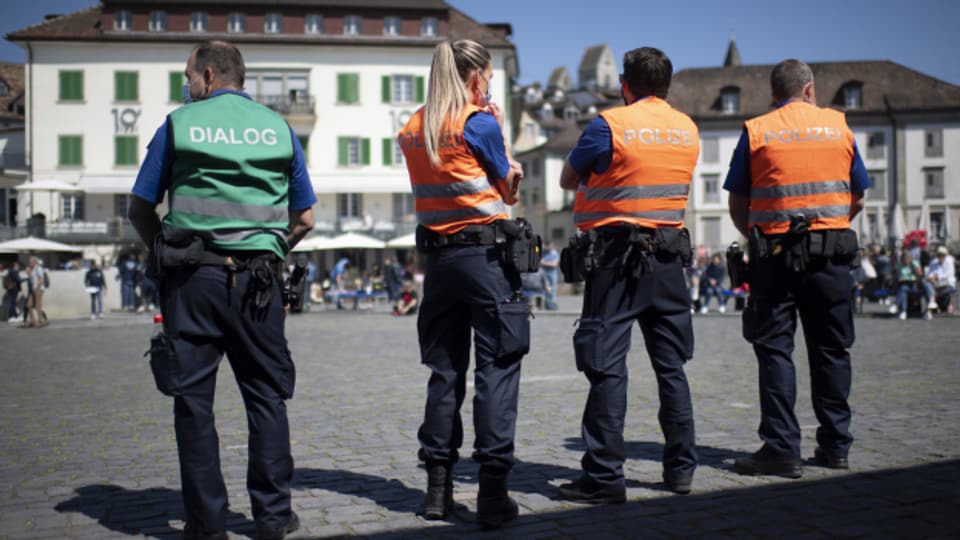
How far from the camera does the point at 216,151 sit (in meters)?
3.97

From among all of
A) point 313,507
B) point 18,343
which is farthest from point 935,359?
point 18,343

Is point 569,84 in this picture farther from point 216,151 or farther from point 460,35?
point 216,151

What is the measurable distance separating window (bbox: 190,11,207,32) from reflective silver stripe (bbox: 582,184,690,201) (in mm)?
48687

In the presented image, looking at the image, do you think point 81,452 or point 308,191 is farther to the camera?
point 81,452

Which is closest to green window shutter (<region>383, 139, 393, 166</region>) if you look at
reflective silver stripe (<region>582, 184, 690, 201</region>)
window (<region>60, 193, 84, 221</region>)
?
window (<region>60, 193, 84, 221</region>)

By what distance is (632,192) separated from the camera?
474 centimetres

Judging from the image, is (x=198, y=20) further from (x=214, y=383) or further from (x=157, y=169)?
(x=214, y=383)

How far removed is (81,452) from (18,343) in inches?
500

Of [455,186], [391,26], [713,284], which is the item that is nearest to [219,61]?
[455,186]

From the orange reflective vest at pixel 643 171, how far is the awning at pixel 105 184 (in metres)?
46.6

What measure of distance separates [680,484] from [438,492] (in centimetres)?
116

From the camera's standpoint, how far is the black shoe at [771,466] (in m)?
4.93

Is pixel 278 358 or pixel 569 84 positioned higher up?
pixel 569 84

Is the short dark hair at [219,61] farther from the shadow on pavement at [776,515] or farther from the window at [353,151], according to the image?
the window at [353,151]
